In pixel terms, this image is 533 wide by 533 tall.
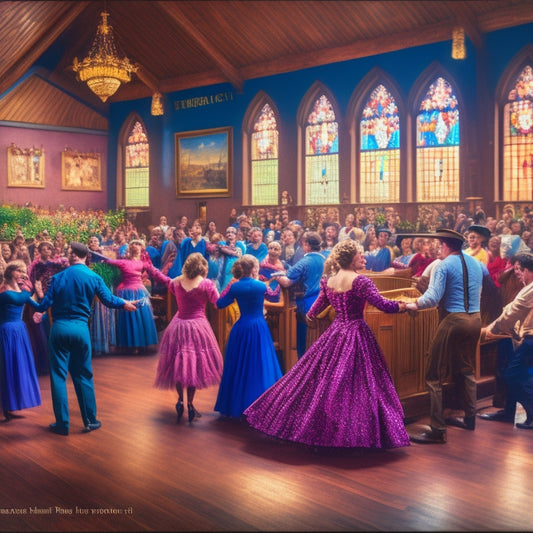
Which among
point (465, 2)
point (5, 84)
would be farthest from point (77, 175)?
point (465, 2)

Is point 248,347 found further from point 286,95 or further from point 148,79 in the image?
point 148,79

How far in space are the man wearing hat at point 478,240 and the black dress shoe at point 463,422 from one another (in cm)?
157

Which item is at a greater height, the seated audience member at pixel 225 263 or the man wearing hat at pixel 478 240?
the man wearing hat at pixel 478 240

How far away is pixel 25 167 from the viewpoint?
18344 mm

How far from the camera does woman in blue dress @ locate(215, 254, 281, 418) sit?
5.11m

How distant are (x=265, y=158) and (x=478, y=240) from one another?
10.6 meters

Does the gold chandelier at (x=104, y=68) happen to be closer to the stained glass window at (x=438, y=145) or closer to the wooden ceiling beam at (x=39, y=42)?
the wooden ceiling beam at (x=39, y=42)

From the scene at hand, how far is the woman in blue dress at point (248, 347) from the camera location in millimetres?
5113

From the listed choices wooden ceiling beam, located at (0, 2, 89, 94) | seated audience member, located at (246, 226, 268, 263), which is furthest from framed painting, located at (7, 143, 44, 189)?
seated audience member, located at (246, 226, 268, 263)

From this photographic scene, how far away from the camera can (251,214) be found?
16.2m

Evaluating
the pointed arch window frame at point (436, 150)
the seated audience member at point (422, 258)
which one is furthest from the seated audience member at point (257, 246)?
the pointed arch window frame at point (436, 150)

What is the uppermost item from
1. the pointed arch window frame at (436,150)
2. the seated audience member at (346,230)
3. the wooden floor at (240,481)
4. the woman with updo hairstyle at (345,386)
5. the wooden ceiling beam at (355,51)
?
the wooden ceiling beam at (355,51)

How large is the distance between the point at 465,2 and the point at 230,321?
7987 mm

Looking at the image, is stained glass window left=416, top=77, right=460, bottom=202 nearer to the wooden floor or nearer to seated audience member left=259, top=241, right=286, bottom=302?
seated audience member left=259, top=241, right=286, bottom=302
